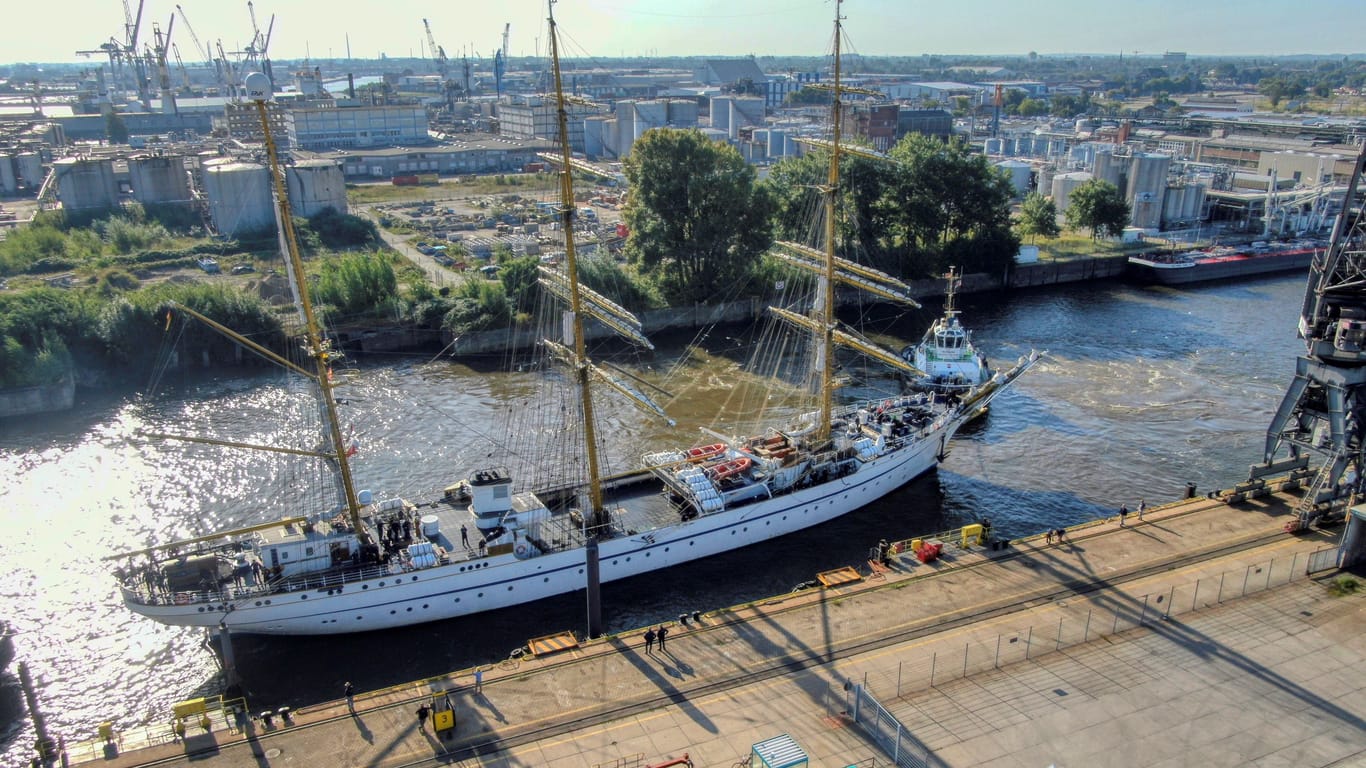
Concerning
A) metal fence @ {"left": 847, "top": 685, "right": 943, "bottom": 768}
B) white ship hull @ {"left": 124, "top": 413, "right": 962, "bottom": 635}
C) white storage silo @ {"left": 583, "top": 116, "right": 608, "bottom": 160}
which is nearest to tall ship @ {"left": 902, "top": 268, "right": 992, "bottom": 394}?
white ship hull @ {"left": 124, "top": 413, "right": 962, "bottom": 635}

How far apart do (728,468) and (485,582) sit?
10904 mm

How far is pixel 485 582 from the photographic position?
32625 millimetres

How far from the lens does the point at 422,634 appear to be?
32312 mm

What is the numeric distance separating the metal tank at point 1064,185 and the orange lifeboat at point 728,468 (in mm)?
76552

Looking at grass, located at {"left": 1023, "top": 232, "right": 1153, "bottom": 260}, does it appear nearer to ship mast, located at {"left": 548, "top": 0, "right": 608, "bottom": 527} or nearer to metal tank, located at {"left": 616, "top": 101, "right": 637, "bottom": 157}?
ship mast, located at {"left": 548, "top": 0, "right": 608, "bottom": 527}

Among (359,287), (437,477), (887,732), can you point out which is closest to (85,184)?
(359,287)

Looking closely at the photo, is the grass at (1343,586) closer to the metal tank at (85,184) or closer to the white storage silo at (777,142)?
the metal tank at (85,184)

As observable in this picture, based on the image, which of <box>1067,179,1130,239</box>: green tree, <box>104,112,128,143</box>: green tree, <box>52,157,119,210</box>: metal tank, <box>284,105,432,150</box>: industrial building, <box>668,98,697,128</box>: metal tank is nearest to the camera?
<box>1067,179,1130,239</box>: green tree

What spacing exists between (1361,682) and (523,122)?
16066 centimetres

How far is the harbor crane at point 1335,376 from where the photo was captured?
1303 inches

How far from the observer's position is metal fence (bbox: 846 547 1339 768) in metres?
23.9

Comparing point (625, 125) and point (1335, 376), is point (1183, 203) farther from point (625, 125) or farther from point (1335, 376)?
point (625, 125)

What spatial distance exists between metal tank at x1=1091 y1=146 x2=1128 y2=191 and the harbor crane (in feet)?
229

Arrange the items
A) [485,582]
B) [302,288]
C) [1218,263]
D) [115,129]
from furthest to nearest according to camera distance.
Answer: [115,129] → [1218,263] → [485,582] → [302,288]
